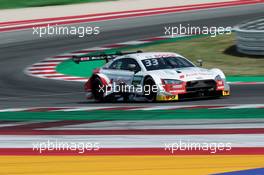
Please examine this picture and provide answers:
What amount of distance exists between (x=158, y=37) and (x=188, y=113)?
15.5 m

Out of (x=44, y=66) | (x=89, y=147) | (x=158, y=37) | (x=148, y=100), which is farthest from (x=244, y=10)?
(x=89, y=147)

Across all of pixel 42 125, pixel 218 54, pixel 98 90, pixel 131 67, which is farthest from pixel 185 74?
pixel 218 54

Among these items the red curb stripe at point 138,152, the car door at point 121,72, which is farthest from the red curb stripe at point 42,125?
the car door at point 121,72

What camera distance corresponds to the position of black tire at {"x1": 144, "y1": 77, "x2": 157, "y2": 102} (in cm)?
1834

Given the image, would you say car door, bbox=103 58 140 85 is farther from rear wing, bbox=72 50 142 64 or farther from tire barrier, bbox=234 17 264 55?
tire barrier, bbox=234 17 264 55

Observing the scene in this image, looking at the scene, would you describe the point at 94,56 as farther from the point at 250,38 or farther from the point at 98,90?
the point at 250,38

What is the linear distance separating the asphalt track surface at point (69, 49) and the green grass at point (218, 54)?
8.65 ft

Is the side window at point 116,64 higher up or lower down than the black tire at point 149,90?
higher up

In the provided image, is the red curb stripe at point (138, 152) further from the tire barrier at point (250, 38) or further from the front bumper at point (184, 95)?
the tire barrier at point (250, 38)

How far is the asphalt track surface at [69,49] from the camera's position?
19797 mm

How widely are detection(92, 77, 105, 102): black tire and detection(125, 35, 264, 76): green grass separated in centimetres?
460

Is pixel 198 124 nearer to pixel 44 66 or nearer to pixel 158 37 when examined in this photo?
pixel 44 66

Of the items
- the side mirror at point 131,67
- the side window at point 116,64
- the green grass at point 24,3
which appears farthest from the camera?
the green grass at point 24,3

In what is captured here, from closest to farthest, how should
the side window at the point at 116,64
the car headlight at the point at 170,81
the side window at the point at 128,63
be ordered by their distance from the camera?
the car headlight at the point at 170,81
the side window at the point at 128,63
the side window at the point at 116,64
